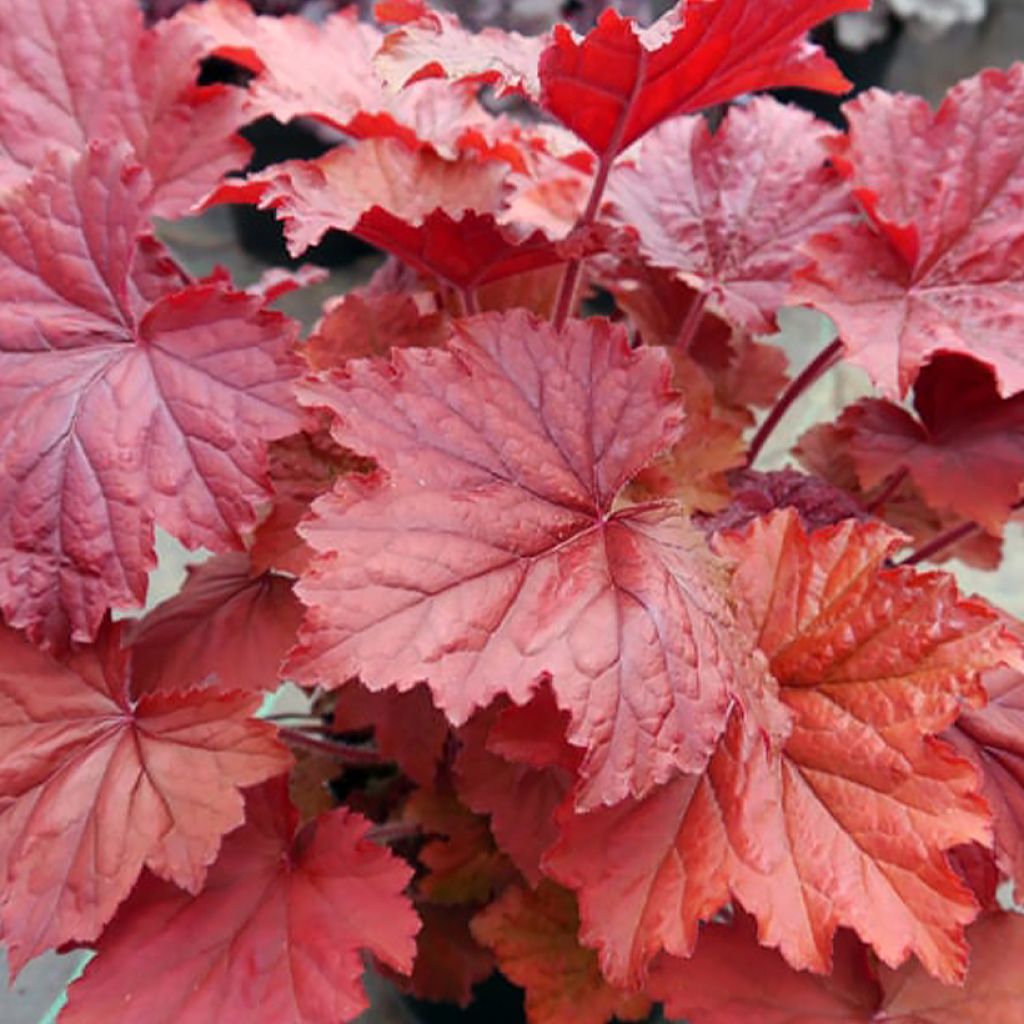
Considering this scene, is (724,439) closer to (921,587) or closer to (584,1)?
(921,587)

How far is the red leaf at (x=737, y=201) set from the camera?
873 mm

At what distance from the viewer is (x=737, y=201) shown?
2.98 feet

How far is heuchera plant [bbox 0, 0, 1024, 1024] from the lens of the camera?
603 mm

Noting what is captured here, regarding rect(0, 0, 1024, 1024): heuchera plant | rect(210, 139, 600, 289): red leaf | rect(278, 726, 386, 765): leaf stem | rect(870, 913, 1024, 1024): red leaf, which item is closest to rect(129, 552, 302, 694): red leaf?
rect(0, 0, 1024, 1024): heuchera plant

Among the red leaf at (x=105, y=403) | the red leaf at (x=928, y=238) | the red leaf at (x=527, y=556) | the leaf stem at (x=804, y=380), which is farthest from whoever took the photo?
the leaf stem at (x=804, y=380)

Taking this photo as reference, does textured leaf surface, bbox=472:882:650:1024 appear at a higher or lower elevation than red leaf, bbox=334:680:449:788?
lower

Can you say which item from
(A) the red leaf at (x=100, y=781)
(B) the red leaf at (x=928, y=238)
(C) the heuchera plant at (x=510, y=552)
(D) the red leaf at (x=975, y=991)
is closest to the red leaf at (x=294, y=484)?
(C) the heuchera plant at (x=510, y=552)

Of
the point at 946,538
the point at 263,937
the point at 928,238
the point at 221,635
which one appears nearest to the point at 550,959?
the point at 263,937

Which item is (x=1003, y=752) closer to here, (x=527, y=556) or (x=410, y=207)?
(x=527, y=556)

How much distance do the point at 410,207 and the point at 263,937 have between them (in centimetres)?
53

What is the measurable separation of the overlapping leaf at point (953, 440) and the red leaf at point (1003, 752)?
14cm

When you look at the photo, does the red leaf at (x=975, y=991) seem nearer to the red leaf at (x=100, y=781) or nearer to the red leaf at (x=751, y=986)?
the red leaf at (x=751, y=986)

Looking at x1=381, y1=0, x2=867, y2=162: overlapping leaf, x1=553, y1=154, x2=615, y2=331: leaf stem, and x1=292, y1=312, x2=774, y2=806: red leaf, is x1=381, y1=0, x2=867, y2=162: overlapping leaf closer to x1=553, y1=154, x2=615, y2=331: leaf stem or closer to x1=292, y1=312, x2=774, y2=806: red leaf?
x1=553, y1=154, x2=615, y2=331: leaf stem

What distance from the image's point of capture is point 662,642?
587 millimetres
